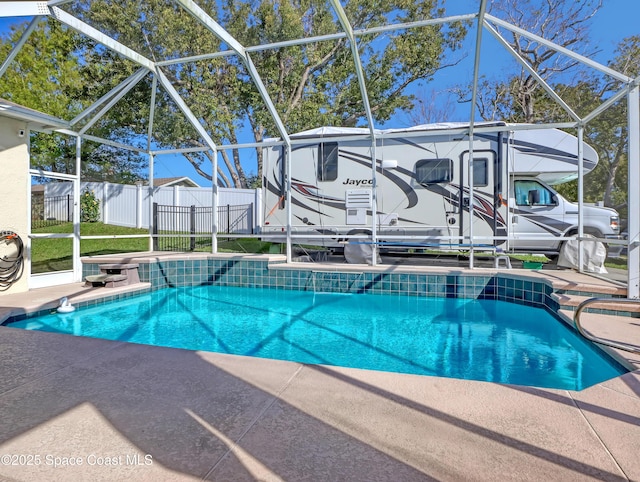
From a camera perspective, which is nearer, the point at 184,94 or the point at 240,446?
the point at 240,446

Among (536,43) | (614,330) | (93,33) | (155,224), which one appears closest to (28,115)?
(93,33)

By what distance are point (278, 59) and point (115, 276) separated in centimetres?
1008

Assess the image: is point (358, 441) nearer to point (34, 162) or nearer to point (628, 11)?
point (628, 11)

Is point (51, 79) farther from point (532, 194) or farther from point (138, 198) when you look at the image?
point (532, 194)

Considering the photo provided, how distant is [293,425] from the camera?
1.59 metres

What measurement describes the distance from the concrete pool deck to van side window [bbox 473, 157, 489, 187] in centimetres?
545

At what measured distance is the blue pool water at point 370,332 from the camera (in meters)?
3.32

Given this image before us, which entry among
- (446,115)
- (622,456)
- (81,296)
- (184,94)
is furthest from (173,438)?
(446,115)

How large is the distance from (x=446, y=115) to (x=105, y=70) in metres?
13.0

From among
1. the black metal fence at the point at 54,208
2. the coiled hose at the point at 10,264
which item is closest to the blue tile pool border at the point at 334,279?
the coiled hose at the point at 10,264

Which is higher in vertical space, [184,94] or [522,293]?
[184,94]

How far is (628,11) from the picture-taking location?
9984 millimetres

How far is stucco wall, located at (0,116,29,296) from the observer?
489 centimetres

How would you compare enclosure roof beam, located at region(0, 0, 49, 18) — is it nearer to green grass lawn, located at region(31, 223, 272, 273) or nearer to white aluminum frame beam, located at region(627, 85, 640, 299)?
green grass lawn, located at region(31, 223, 272, 273)
